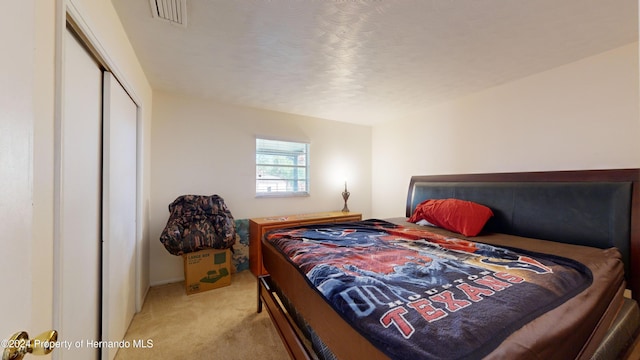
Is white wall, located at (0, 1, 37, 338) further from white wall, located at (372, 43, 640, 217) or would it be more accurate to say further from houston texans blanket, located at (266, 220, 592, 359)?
white wall, located at (372, 43, 640, 217)

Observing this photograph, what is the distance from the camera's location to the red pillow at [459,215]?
7.48ft

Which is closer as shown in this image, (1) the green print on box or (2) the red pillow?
(2) the red pillow

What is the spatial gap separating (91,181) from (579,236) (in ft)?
12.0

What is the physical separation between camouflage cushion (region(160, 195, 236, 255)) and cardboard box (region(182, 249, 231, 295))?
136mm

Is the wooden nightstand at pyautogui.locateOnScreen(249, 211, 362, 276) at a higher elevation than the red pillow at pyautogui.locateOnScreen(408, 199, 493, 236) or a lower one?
lower

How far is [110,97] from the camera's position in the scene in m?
1.56

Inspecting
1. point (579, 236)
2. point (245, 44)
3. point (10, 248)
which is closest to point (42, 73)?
point (10, 248)

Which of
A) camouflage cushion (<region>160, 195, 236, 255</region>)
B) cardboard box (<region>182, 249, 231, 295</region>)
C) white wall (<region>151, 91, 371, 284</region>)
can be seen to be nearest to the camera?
camouflage cushion (<region>160, 195, 236, 255</region>)

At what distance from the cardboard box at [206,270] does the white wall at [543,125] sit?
3.02 metres

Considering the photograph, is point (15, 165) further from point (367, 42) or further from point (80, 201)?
point (367, 42)

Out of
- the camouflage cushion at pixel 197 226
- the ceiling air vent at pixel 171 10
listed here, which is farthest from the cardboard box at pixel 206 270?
the ceiling air vent at pixel 171 10

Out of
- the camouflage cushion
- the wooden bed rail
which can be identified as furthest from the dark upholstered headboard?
the camouflage cushion

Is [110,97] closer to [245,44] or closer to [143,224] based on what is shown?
[245,44]

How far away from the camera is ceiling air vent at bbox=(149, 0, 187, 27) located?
4.74ft
